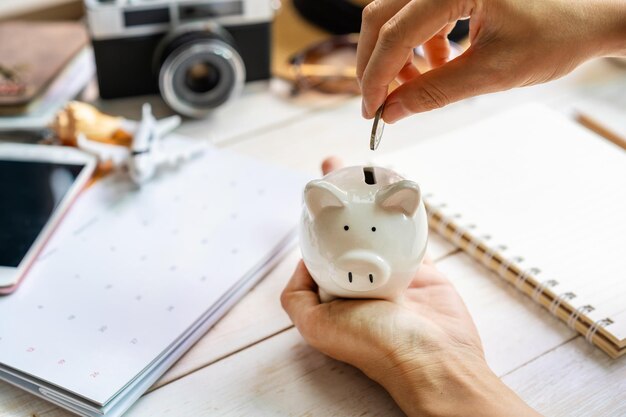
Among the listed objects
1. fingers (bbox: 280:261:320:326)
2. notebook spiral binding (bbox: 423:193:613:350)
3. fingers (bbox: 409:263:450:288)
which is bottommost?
notebook spiral binding (bbox: 423:193:613:350)

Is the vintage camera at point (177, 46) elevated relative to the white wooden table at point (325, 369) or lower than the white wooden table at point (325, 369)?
elevated

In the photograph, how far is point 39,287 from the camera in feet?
2.04

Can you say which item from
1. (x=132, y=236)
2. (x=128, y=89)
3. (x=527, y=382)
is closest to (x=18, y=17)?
(x=128, y=89)

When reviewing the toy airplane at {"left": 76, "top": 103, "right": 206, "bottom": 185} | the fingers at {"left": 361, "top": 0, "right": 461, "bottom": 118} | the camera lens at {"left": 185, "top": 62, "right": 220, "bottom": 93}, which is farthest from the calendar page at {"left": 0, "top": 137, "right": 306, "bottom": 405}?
the fingers at {"left": 361, "top": 0, "right": 461, "bottom": 118}

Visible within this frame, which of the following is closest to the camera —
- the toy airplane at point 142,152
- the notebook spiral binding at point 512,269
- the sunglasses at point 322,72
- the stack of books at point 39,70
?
the notebook spiral binding at point 512,269

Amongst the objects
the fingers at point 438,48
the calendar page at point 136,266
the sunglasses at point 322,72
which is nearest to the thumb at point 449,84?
the fingers at point 438,48

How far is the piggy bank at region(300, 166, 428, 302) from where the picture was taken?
1.65 feet

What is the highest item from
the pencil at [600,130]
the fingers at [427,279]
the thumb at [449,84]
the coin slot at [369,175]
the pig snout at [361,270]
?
the thumb at [449,84]

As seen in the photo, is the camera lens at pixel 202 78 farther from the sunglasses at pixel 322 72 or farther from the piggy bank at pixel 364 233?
the piggy bank at pixel 364 233

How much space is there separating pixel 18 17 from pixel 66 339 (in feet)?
2.45

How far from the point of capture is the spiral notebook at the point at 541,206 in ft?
2.04

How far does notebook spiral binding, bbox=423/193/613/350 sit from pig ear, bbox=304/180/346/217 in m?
0.22

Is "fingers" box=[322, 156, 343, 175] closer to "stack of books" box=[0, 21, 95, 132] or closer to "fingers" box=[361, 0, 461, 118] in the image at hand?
"fingers" box=[361, 0, 461, 118]

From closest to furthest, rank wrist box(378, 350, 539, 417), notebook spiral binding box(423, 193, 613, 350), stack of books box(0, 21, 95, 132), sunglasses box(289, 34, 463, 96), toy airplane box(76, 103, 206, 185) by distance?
wrist box(378, 350, 539, 417) → notebook spiral binding box(423, 193, 613, 350) → toy airplane box(76, 103, 206, 185) → stack of books box(0, 21, 95, 132) → sunglasses box(289, 34, 463, 96)
